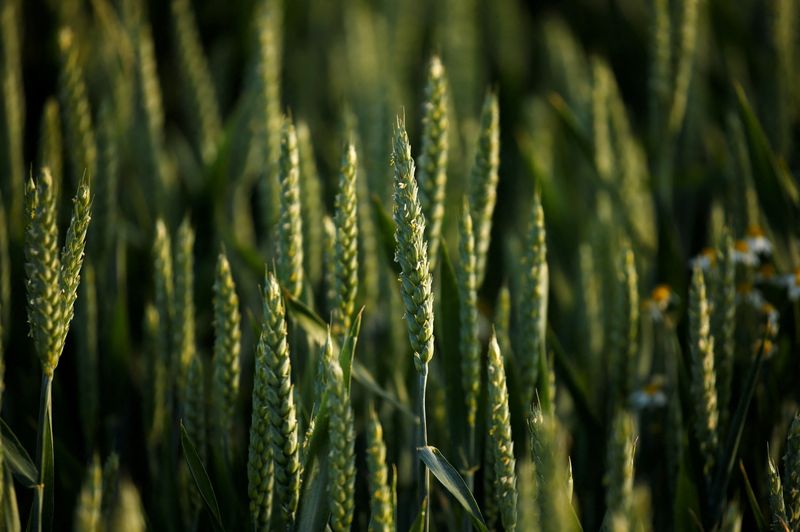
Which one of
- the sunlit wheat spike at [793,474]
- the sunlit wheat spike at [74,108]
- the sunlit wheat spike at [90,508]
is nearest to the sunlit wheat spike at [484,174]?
the sunlit wheat spike at [793,474]

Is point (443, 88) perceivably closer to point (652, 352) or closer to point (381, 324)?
point (381, 324)

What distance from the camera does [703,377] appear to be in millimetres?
883

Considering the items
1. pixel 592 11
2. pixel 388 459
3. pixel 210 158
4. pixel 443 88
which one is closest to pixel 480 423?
pixel 388 459

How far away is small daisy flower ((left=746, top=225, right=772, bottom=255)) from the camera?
1.28 meters

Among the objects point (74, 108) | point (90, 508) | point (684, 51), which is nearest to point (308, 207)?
point (74, 108)

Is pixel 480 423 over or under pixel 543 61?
under

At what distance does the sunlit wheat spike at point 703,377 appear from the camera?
88 cm

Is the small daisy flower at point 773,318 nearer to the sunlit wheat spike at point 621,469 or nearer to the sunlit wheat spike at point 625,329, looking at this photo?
the sunlit wheat spike at point 625,329

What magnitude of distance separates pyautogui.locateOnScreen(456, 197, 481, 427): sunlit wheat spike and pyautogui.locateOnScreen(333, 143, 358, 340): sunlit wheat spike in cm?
12

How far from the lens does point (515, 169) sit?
1.73 meters

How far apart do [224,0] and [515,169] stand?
1.11 meters

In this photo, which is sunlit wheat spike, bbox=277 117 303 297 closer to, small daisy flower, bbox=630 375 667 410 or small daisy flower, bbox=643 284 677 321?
small daisy flower, bbox=630 375 667 410

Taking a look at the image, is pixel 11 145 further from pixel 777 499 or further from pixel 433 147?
pixel 777 499

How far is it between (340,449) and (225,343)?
24 cm
